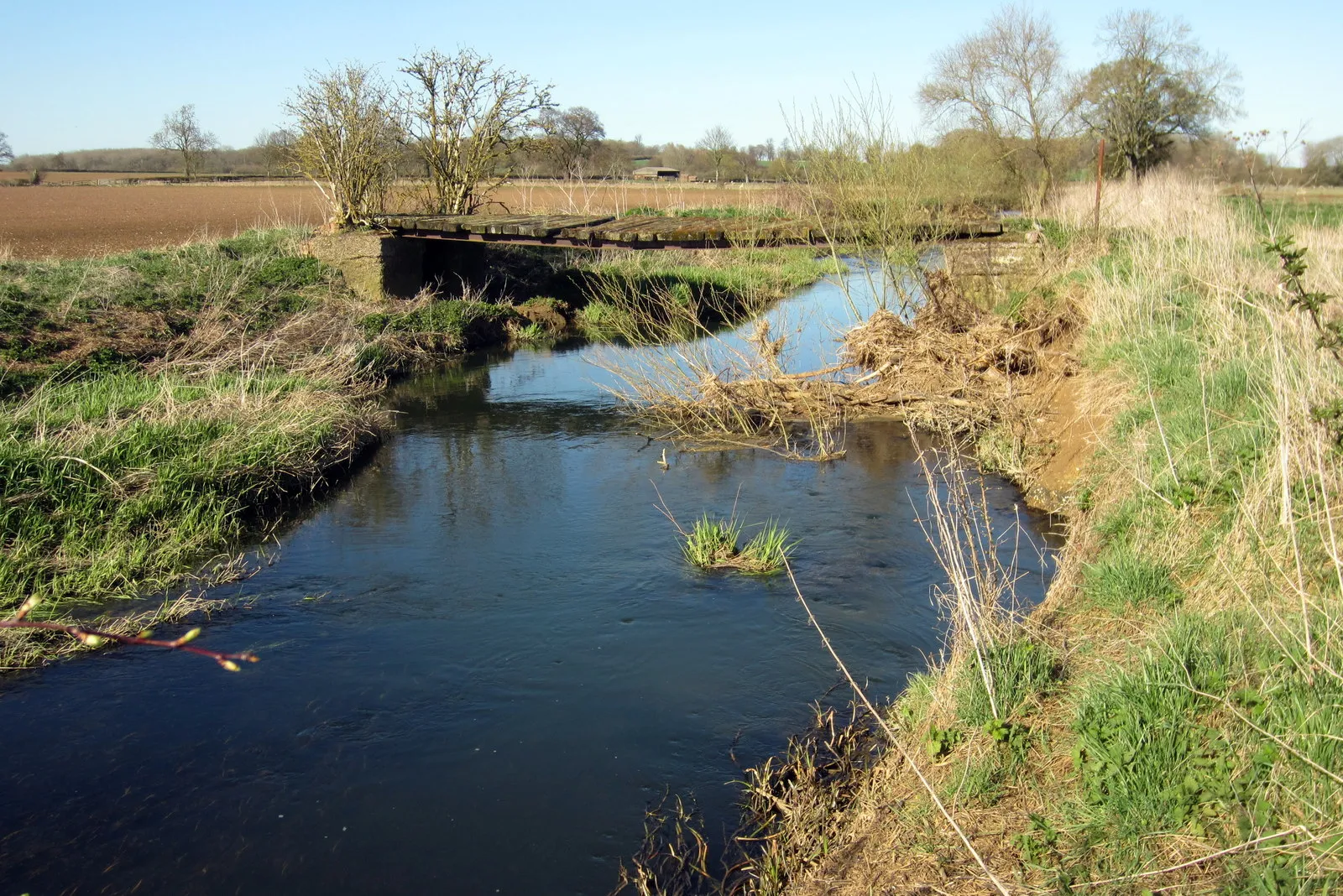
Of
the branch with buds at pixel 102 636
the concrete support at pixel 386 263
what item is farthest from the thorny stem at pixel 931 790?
the concrete support at pixel 386 263

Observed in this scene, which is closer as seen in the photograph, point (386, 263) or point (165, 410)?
point (165, 410)

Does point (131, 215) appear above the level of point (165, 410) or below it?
above

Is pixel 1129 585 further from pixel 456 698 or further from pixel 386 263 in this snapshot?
pixel 386 263

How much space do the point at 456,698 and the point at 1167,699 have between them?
392 centimetres

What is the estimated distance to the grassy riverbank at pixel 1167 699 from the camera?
3.56 m

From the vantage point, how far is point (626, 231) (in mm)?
15164

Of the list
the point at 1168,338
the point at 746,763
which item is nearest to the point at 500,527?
the point at 746,763

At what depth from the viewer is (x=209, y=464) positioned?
8.91 meters

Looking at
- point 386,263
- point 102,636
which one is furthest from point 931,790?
point 386,263

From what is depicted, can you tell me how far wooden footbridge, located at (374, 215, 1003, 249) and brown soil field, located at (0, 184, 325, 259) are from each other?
5117mm

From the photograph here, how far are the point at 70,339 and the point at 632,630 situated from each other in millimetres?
8661

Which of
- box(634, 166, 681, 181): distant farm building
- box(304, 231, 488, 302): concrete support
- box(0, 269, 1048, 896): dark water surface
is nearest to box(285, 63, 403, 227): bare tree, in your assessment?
box(304, 231, 488, 302): concrete support

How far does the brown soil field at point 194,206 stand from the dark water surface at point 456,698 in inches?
535

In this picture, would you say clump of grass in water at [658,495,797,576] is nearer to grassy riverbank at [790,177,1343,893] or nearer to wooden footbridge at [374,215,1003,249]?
grassy riverbank at [790,177,1343,893]
